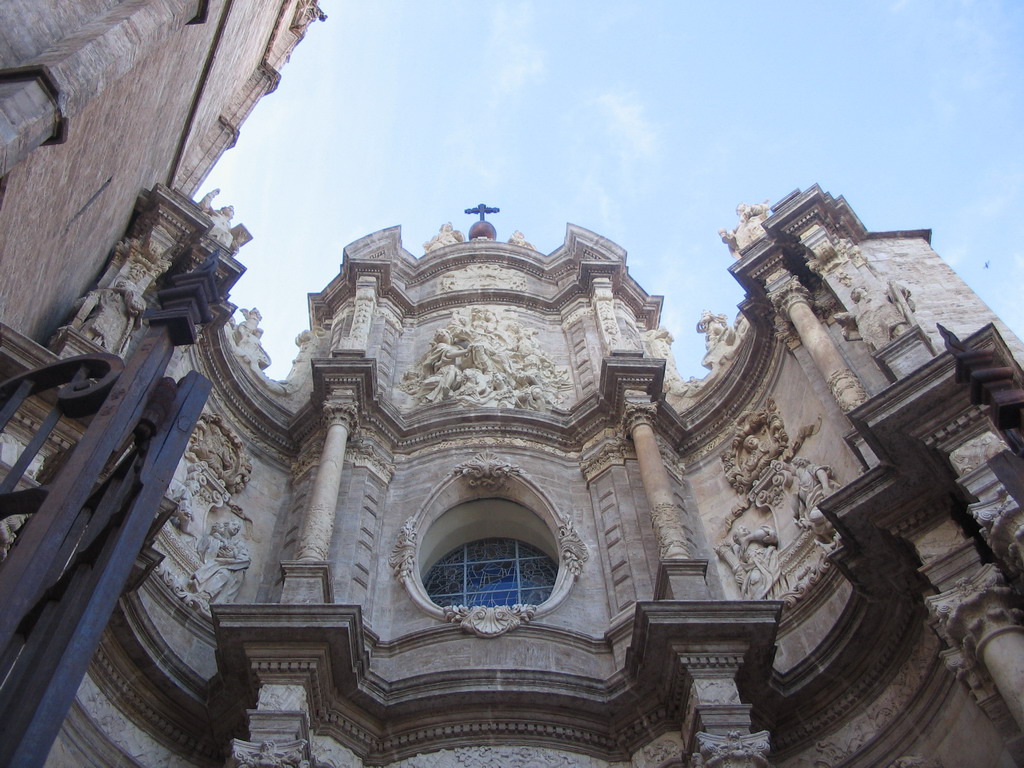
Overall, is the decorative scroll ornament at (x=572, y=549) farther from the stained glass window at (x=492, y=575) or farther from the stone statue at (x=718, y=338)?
the stone statue at (x=718, y=338)

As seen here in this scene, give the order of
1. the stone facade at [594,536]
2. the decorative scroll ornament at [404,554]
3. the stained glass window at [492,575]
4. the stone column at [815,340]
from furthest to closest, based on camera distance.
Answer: the stained glass window at [492,575] < the decorative scroll ornament at [404,554] < the stone column at [815,340] < the stone facade at [594,536]

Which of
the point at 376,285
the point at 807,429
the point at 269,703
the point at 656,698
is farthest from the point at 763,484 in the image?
the point at 376,285

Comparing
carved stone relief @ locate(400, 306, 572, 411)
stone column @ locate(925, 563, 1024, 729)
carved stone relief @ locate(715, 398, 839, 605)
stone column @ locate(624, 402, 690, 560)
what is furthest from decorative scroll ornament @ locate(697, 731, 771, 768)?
carved stone relief @ locate(400, 306, 572, 411)

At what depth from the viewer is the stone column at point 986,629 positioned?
7547 millimetres

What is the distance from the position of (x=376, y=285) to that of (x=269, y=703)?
10514 mm

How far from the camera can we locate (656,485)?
12523 mm

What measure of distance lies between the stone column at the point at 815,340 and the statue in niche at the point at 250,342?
8204 millimetres

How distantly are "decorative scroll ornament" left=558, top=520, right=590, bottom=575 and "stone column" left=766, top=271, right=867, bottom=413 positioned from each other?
3.68 meters

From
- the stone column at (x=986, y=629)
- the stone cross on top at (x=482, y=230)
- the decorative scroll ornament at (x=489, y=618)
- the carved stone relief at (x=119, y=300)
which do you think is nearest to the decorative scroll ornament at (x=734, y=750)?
the stone column at (x=986, y=629)

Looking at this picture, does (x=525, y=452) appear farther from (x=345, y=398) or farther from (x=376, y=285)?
(x=376, y=285)

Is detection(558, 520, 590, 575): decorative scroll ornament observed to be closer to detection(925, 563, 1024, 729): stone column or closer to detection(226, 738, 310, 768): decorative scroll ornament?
detection(226, 738, 310, 768): decorative scroll ornament

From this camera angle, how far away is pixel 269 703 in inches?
352

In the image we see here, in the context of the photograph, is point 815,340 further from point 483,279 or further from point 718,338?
point 483,279

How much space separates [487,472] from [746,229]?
6.37 meters
